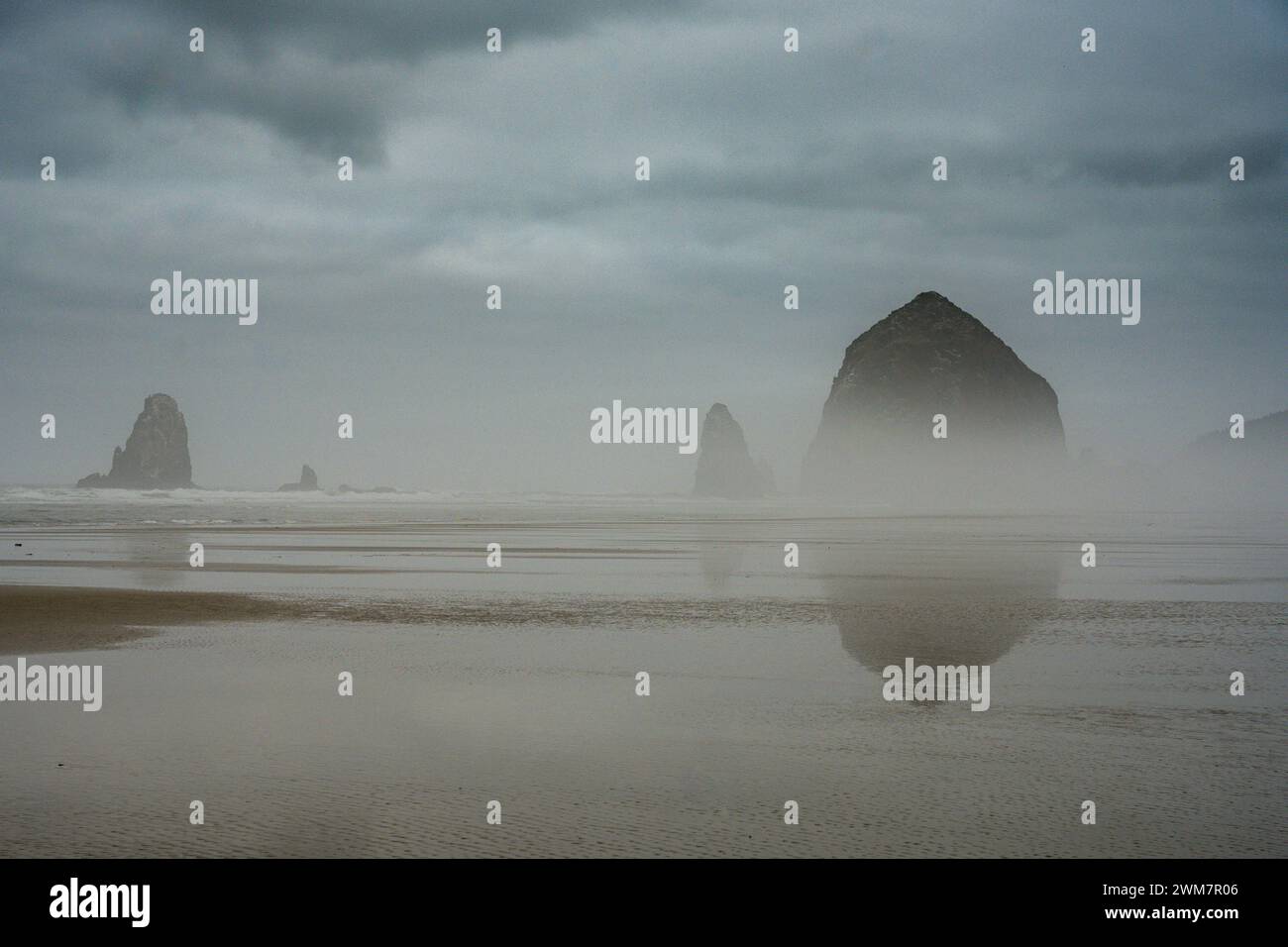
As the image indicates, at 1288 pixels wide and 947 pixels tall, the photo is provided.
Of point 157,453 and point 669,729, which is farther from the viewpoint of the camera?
point 157,453

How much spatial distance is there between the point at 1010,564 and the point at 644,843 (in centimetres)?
2859

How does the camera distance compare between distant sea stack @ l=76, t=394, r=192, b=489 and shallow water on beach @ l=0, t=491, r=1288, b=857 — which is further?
distant sea stack @ l=76, t=394, r=192, b=489

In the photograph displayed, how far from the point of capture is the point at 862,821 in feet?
28.0

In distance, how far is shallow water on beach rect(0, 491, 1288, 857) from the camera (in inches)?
329

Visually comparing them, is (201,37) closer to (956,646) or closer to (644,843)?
(956,646)

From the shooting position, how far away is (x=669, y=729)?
38.5ft

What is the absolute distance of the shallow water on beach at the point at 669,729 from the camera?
8.36m

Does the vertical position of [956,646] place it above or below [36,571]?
below

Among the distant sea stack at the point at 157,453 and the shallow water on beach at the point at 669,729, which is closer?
the shallow water on beach at the point at 669,729
